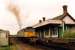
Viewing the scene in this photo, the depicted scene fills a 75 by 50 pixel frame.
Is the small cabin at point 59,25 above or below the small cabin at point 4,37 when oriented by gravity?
above

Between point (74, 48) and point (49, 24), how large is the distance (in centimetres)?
1640

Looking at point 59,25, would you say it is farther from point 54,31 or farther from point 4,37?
point 4,37

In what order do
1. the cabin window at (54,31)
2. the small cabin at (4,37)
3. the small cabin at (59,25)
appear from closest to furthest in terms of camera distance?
the small cabin at (4,37)
the small cabin at (59,25)
the cabin window at (54,31)

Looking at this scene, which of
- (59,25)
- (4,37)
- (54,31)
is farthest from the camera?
(54,31)

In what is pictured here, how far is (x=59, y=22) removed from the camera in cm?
3325

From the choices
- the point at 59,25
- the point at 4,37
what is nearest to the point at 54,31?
the point at 59,25

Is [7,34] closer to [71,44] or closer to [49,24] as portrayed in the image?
[49,24]

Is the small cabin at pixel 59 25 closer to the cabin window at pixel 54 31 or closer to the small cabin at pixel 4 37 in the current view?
the cabin window at pixel 54 31

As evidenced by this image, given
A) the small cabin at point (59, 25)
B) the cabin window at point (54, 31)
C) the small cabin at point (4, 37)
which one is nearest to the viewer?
the small cabin at point (4, 37)

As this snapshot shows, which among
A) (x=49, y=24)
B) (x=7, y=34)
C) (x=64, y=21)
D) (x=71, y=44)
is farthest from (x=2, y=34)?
(x=71, y=44)

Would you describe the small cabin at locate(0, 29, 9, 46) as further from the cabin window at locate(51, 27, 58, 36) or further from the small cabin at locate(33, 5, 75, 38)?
the cabin window at locate(51, 27, 58, 36)

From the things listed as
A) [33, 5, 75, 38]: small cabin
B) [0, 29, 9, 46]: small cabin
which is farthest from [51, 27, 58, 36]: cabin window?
[0, 29, 9, 46]: small cabin

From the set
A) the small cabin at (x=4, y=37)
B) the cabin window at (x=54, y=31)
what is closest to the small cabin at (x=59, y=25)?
the cabin window at (x=54, y=31)

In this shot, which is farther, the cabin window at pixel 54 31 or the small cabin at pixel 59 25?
the cabin window at pixel 54 31
